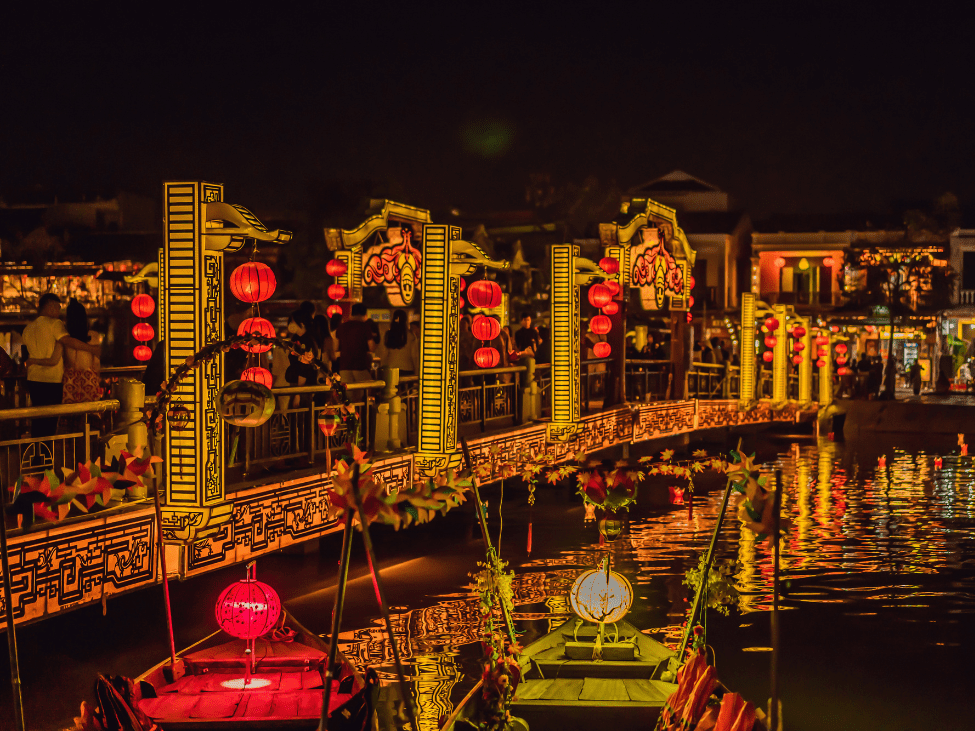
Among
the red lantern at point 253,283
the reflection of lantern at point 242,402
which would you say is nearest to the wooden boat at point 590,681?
the reflection of lantern at point 242,402

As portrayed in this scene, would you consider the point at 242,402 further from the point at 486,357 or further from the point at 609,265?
the point at 609,265

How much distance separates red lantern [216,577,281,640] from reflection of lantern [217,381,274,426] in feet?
4.58

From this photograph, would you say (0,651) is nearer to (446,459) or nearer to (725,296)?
(446,459)

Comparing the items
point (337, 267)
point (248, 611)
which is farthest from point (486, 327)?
point (248, 611)

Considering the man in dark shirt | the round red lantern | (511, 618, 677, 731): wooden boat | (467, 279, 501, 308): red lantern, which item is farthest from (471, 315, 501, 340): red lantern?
(511, 618, 677, 731): wooden boat

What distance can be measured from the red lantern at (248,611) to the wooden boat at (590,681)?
5.17 feet

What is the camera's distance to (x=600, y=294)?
60.6 ft

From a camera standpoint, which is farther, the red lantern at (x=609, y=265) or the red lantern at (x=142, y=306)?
the red lantern at (x=609, y=265)

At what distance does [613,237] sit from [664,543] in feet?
20.9

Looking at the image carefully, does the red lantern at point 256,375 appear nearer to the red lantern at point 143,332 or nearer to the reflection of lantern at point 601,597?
the reflection of lantern at point 601,597

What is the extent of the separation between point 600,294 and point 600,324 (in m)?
0.93

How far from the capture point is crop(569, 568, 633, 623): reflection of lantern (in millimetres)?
6516

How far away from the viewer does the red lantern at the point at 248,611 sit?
21.8ft

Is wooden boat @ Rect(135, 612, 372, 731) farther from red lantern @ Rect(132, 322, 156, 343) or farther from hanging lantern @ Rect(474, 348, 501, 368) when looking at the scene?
red lantern @ Rect(132, 322, 156, 343)
